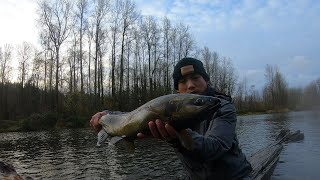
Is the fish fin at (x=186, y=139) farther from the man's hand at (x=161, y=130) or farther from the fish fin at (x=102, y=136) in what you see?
the fish fin at (x=102, y=136)

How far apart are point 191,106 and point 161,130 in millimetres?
296

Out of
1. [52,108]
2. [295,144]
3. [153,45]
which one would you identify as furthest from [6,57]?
[295,144]

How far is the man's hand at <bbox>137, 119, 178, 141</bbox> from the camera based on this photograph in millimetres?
2456

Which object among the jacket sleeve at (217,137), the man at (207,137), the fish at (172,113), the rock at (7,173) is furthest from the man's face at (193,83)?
the rock at (7,173)

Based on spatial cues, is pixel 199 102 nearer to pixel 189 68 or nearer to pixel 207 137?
pixel 207 137

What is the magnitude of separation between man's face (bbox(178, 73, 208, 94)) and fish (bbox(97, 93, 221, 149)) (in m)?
0.88

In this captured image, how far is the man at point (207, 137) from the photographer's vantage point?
110 inches

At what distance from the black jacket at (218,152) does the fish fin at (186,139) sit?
13 centimetres

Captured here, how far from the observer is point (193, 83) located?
357cm


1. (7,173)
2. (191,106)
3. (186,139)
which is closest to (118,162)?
(7,173)

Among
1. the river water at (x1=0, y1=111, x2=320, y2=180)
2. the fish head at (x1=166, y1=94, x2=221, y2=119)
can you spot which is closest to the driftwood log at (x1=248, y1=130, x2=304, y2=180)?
the river water at (x1=0, y1=111, x2=320, y2=180)

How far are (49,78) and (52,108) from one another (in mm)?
11482

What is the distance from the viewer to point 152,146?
22500 millimetres

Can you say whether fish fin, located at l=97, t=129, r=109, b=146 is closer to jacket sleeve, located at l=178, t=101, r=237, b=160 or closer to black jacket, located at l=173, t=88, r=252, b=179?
black jacket, located at l=173, t=88, r=252, b=179
